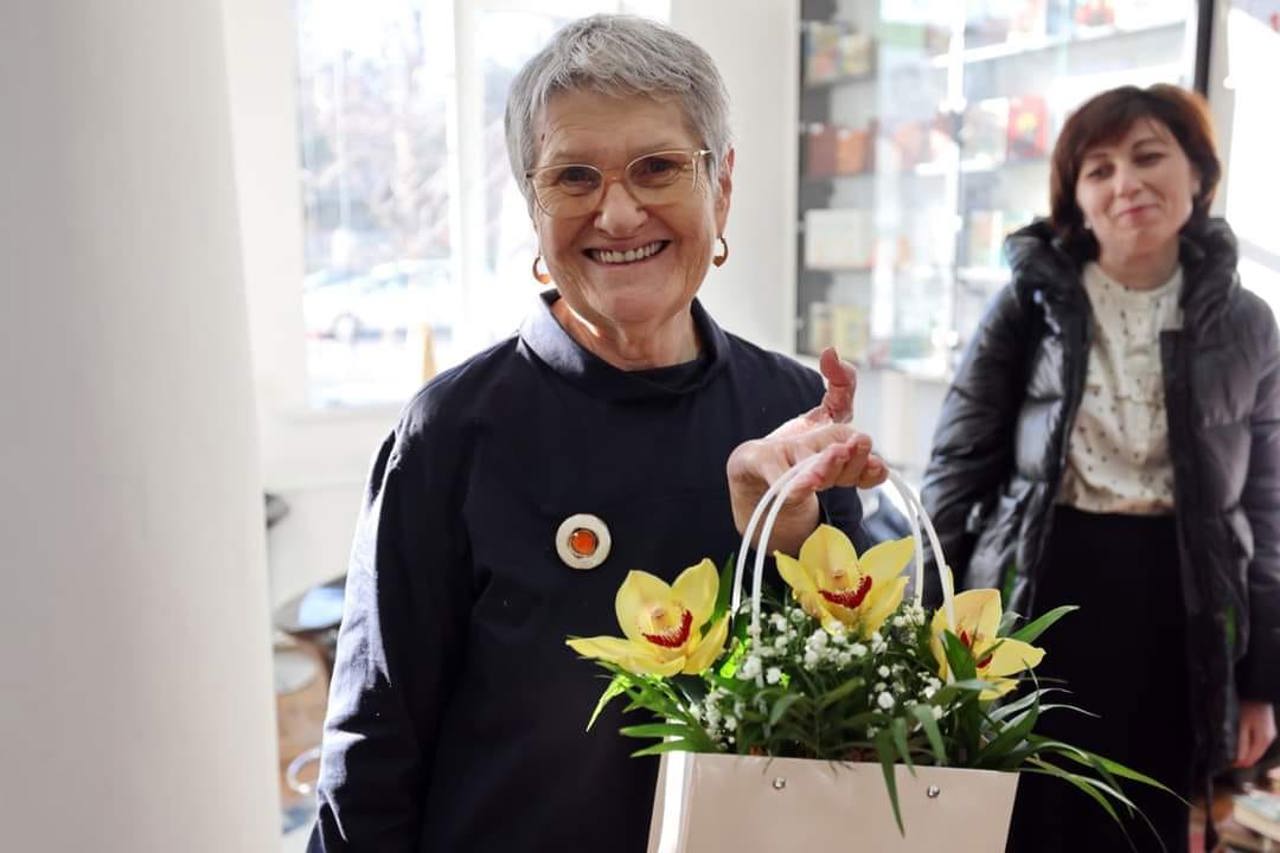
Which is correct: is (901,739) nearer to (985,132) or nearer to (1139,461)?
(1139,461)

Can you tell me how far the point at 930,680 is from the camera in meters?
0.83

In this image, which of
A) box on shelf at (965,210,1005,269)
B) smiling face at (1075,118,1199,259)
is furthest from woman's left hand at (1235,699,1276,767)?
box on shelf at (965,210,1005,269)

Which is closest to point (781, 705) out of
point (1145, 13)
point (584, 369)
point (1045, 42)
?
point (584, 369)

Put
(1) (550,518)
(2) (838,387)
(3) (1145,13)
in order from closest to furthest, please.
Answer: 1. (2) (838,387)
2. (1) (550,518)
3. (3) (1145,13)

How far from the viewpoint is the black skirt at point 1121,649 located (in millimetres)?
2098

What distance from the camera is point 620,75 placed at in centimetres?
104

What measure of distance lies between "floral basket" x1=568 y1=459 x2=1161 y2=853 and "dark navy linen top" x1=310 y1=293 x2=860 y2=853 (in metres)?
0.20

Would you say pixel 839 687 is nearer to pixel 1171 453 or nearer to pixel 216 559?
pixel 216 559

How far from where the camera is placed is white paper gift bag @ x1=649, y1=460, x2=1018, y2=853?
796mm

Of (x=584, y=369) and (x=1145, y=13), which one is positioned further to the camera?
(x=1145, y=13)

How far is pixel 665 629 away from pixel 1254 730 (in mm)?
1763

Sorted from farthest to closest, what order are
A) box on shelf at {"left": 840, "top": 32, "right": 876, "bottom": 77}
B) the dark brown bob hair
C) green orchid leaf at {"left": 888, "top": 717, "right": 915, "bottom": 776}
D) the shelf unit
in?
box on shelf at {"left": 840, "top": 32, "right": 876, "bottom": 77}
the shelf unit
the dark brown bob hair
green orchid leaf at {"left": 888, "top": 717, "right": 915, "bottom": 776}

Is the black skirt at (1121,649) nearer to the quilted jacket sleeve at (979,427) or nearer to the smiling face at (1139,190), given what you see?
the quilted jacket sleeve at (979,427)

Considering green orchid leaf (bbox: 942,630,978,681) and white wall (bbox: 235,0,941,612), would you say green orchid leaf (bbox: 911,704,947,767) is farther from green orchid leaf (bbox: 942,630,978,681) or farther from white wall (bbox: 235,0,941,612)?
white wall (bbox: 235,0,941,612)
